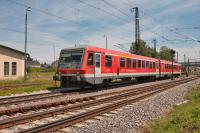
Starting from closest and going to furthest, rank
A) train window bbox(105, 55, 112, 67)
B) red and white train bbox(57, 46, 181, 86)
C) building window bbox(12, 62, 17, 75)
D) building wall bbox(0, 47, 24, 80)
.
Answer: red and white train bbox(57, 46, 181, 86), train window bbox(105, 55, 112, 67), building wall bbox(0, 47, 24, 80), building window bbox(12, 62, 17, 75)

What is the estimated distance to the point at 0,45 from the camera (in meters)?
36.0

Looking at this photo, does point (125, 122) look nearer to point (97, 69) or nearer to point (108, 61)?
point (97, 69)

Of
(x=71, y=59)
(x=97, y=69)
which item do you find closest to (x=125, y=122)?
(x=97, y=69)

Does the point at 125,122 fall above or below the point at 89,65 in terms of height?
below

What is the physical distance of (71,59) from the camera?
65.5ft

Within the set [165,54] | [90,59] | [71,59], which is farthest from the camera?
[165,54]

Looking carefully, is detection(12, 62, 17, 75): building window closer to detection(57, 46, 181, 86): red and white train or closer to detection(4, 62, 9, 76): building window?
detection(4, 62, 9, 76): building window

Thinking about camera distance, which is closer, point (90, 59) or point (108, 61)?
point (90, 59)

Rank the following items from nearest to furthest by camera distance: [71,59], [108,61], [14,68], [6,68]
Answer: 1. [71,59]
2. [108,61]
3. [6,68]
4. [14,68]

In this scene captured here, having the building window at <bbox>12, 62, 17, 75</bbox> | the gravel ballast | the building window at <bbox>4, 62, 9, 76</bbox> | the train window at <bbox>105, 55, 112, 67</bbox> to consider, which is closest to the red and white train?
the train window at <bbox>105, 55, 112, 67</bbox>

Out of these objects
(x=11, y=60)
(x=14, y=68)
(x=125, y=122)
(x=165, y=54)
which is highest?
(x=165, y=54)

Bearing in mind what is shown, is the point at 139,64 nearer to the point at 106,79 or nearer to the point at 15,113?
the point at 106,79

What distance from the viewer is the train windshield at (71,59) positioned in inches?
760

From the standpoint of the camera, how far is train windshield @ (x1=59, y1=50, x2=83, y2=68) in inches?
760
